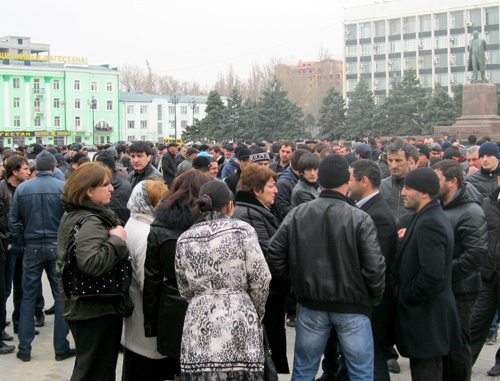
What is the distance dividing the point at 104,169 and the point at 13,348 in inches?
116

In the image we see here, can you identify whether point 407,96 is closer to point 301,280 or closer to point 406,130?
point 406,130

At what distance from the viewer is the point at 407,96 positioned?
4559cm

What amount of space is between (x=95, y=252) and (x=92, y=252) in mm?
20

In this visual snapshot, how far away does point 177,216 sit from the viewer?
4.03 meters

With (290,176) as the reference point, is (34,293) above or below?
below

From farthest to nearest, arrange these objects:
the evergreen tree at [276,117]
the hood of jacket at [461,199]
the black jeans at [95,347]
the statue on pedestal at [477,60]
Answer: the evergreen tree at [276,117] → the statue on pedestal at [477,60] → the hood of jacket at [461,199] → the black jeans at [95,347]

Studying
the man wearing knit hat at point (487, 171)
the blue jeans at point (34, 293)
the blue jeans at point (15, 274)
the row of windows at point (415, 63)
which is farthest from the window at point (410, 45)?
the blue jeans at point (34, 293)

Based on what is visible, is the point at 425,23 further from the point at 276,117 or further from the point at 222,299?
the point at 222,299

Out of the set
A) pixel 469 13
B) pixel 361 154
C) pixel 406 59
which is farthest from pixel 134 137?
pixel 361 154

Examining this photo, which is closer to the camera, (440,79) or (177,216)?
(177,216)

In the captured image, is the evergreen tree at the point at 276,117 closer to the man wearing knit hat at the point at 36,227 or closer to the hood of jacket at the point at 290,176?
Result: the hood of jacket at the point at 290,176

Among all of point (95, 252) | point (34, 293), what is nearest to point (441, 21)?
point (34, 293)

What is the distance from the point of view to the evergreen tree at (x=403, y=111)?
4447 centimetres

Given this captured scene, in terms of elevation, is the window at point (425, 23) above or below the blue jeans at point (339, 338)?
above
